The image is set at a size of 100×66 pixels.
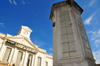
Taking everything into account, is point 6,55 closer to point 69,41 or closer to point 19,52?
point 19,52

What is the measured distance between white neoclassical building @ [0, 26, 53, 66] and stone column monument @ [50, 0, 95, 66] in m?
15.4

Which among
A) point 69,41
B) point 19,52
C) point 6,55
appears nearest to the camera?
point 69,41

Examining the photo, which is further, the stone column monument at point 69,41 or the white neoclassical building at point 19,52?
the white neoclassical building at point 19,52

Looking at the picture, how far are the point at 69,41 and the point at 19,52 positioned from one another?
18.0m

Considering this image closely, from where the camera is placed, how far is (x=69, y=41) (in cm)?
290

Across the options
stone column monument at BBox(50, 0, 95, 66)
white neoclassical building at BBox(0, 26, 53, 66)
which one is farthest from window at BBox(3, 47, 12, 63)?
stone column monument at BBox(50, 0, 95, 66)

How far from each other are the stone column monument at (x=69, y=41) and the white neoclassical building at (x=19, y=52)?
604 inches

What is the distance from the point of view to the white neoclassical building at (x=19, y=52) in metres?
15.9

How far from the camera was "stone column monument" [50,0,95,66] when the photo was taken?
7.99 feet

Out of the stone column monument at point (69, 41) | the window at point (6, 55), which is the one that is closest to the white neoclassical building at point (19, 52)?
the window at point (6, 55)

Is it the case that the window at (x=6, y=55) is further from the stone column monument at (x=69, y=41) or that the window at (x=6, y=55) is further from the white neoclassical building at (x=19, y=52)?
the stone column monument at (x=69, y=41)

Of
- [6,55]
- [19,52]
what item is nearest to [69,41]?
[6,55]

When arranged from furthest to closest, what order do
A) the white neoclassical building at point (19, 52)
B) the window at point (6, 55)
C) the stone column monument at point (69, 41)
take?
the white neoclassical building at point (19, 52)
the window at point (6, 55)
the stone column monument at point (69, 41)

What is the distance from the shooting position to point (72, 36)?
9.82 ft
